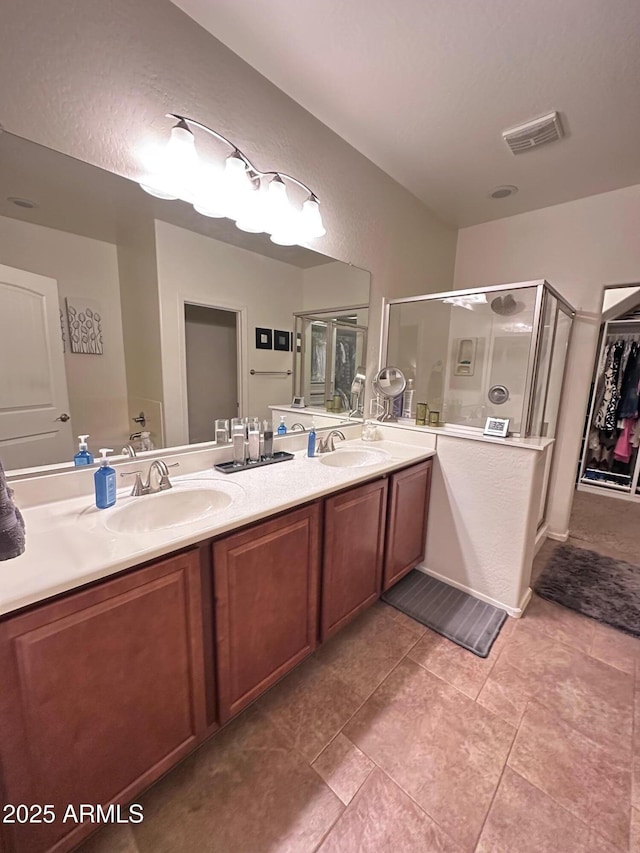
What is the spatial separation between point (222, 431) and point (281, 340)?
0.60 m

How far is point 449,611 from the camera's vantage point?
1941 millimetres

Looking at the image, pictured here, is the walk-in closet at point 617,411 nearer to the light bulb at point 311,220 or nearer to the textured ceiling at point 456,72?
the textured ceiling at point 456,72

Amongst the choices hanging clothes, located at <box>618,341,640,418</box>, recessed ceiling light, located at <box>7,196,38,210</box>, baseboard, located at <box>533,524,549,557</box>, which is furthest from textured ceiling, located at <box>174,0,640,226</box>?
baseboard, located at <box>533,524,549,557</box>

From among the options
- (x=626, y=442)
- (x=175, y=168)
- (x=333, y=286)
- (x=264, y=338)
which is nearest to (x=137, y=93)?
(x=175, y=168)

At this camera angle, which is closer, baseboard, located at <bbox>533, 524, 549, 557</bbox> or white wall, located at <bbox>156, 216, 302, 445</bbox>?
white wall, located at <bbox>156, 216, 302, 445</bbox>

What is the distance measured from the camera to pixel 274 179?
1585 mm

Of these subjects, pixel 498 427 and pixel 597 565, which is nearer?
pixel 498 427

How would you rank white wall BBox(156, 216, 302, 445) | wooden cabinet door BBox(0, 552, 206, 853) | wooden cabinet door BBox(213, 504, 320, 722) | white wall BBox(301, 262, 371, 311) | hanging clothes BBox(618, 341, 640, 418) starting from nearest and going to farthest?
wooden cabinet door BBox(0, 552, 206, 853) < wooden cabinet door BBox(213, 504, 320, 722) < white wall BBox(156, 216, 302, 445) < white wall BBox(301, 262, 371, 311) < hanging clothes BBox(618, 341, 640, 418)

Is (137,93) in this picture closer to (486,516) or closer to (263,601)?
(263,601)

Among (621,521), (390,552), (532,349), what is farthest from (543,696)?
(621,521)

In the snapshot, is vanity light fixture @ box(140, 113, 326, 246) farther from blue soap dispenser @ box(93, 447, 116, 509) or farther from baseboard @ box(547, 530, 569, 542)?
baseboard @ box(547, 530, 569, 542)

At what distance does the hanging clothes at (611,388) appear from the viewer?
3621mm

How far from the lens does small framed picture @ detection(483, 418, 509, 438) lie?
193 centimetres

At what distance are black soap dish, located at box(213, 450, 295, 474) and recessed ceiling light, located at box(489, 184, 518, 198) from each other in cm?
228
